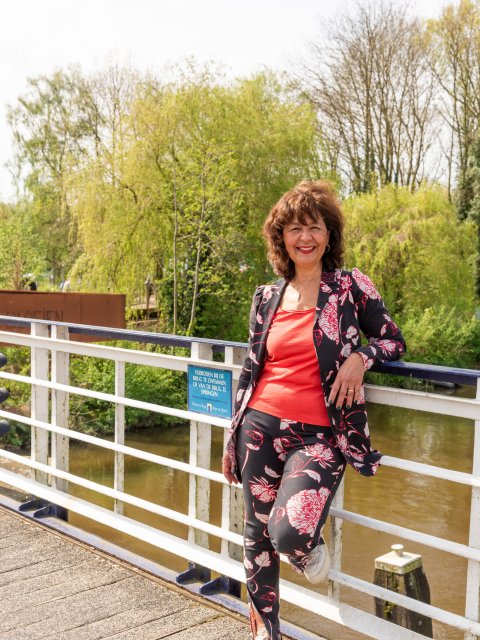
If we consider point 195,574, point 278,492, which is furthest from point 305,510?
point 195,574

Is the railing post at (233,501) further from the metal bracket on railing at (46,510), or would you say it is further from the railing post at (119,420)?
the metal bracket on railing at (46,510)

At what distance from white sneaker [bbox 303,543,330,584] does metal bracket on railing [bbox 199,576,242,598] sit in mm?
830

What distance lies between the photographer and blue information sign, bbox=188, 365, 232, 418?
300 cm

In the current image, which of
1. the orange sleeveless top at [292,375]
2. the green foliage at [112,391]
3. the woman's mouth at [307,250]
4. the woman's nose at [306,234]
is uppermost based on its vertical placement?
the woman's nose at [306,234]

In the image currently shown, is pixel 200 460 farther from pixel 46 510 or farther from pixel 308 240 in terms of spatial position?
pixel 46 510

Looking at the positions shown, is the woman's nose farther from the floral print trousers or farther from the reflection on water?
the reflection on water

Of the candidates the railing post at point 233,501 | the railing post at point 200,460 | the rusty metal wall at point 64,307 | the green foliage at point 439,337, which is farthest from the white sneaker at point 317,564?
the green foliage at point 439,337

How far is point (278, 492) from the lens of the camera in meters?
2.33

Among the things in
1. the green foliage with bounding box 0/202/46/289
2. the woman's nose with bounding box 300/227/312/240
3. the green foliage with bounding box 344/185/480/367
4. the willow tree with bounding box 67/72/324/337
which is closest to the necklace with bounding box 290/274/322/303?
the woman's nose with bounding box 300/227/312/240

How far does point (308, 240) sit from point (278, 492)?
77 cm

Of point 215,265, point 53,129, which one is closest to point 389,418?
point 215,265

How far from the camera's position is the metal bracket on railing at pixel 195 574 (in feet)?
10.5

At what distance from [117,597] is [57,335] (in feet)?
4.55

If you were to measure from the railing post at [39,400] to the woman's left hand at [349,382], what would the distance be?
2.16 meters
